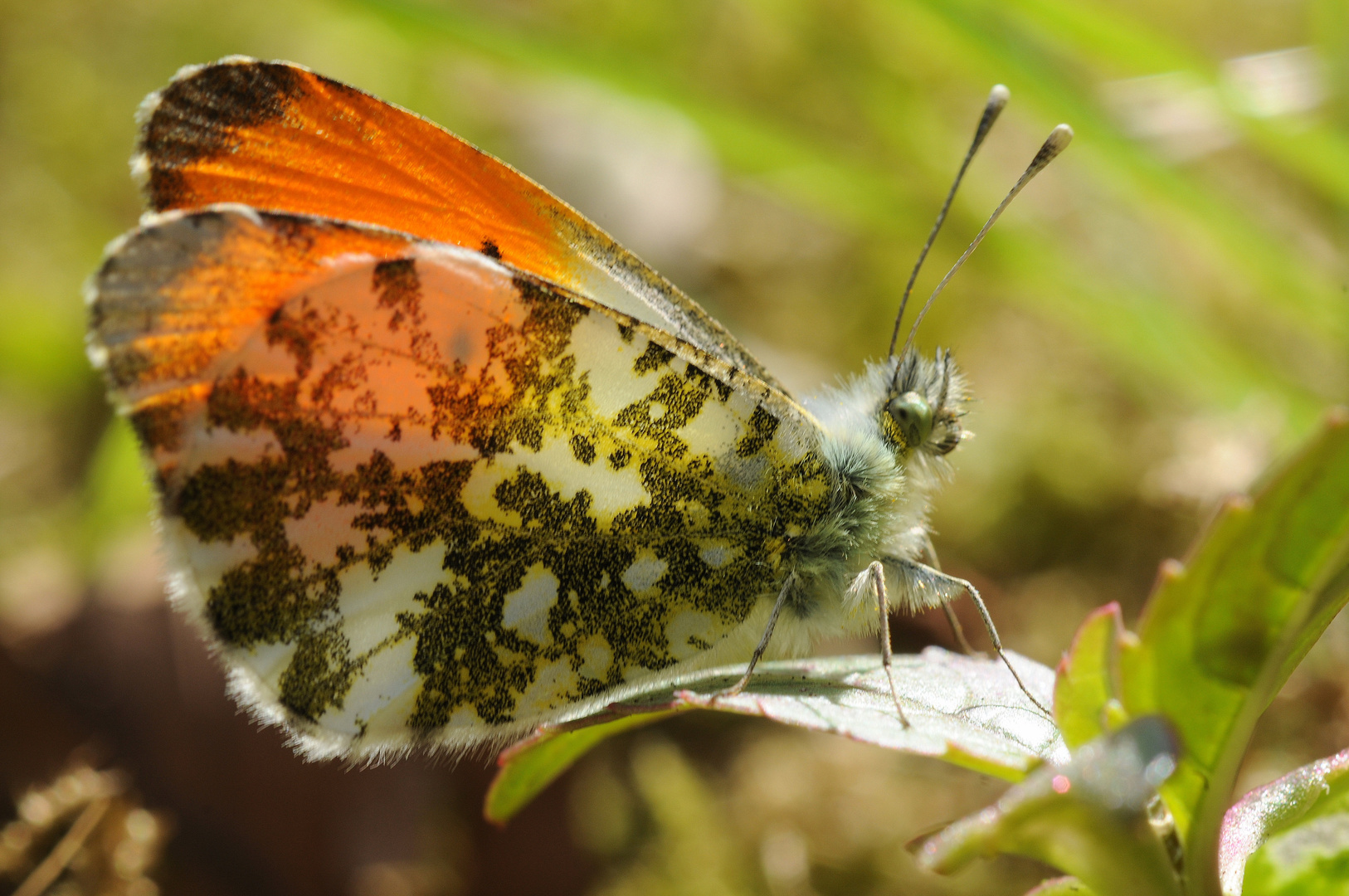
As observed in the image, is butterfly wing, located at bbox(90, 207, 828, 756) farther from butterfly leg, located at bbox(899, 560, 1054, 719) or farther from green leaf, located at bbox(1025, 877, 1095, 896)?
green leaf, located at bbox(1025, 877, 1095, 896)

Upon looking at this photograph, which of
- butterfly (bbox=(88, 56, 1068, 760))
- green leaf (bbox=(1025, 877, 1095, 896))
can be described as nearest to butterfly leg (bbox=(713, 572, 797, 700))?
butterfly (bbox=(88, 56, 1068, 760))

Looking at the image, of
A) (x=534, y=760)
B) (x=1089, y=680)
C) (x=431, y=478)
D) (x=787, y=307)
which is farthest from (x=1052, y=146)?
(x=787, y=307)

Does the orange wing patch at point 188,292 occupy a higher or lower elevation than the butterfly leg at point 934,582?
higher

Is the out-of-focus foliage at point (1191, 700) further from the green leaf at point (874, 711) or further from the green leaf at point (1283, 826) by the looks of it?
the green leaf at point (874, 711)

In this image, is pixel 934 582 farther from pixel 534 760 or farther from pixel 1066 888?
pixel 534 760

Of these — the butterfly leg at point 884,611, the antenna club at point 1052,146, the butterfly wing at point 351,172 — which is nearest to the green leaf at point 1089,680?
the butterfly leg at point 884,611

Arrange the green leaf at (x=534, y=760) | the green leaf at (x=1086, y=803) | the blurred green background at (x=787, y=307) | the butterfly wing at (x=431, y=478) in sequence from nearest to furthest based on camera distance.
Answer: the green leaf at (x=1086, y=803) → the green leaf at (x=534, y=760) → the butterfly wing at (x=431, y=478) → the blurred green background at (x=787, y=307)
